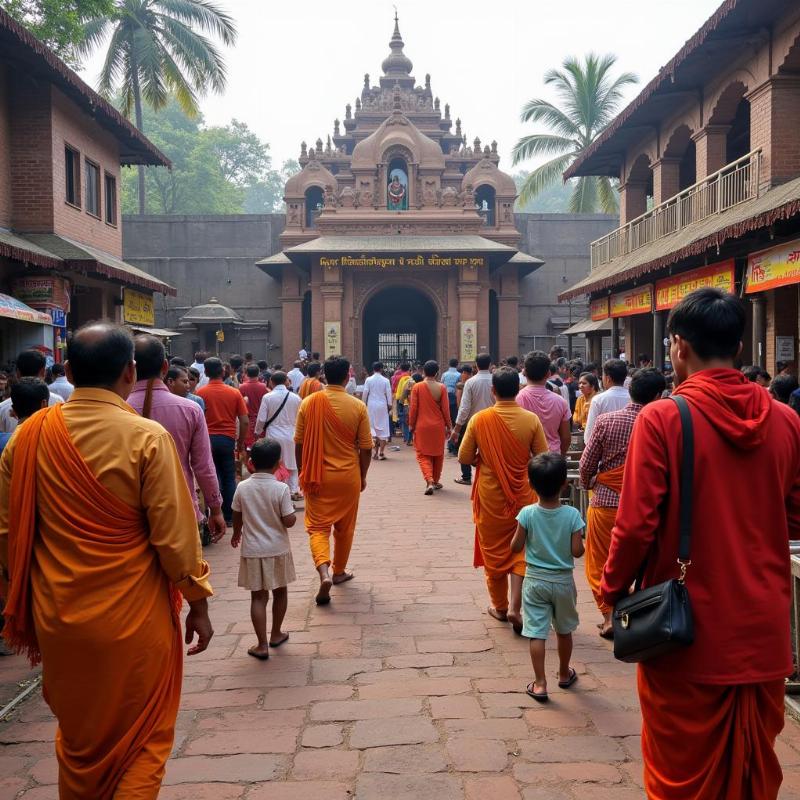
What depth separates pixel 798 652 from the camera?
13.1 feet

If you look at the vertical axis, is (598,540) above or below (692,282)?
below

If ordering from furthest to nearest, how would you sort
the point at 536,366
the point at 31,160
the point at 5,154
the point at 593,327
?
the point at 593,327, the point at 31,160, the point at 5,154, the point at 536,366

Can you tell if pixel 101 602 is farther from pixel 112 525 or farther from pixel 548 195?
pixel 548 195

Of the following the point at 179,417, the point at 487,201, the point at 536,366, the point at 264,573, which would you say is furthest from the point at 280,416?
the point at 487,201

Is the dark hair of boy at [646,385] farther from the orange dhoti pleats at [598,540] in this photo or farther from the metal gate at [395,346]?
the metal gate at [395,346]

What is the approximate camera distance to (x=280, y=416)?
9.36 metres

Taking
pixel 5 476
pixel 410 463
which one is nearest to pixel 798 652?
pixel 5 476

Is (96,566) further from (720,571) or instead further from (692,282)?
(692,282)

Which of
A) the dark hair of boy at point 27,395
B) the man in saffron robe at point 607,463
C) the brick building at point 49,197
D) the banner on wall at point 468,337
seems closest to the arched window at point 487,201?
the banner on wall at point 468,337

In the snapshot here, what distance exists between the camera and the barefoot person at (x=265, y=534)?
4.79 metres

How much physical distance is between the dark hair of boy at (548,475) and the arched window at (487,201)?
24.7 m

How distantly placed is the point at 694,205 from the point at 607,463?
11196mm

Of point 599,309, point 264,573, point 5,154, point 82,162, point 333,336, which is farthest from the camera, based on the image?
point 333,336

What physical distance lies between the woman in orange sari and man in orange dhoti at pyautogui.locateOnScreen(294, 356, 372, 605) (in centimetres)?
459
